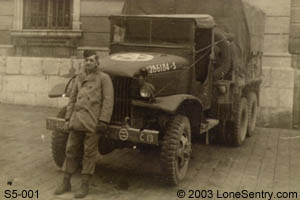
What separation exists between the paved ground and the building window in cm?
440

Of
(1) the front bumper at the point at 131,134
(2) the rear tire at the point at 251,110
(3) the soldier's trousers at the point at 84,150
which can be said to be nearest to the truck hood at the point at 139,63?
(1) the front bumper at the point at 131,134

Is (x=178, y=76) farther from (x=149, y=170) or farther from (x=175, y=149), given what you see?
(x=149, y=170)

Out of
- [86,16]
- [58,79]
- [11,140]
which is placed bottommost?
[11,140]

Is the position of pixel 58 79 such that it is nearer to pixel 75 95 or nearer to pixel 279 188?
pixel 75 95

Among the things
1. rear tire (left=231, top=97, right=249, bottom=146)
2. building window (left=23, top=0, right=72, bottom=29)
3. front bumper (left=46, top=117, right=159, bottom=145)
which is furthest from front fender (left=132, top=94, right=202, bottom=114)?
building window (left=23, top=0, right=72, bottom=29)

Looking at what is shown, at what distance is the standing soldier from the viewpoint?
5246 mm

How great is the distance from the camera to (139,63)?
19.4ft

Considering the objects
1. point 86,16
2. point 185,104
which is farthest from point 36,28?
point 185,104

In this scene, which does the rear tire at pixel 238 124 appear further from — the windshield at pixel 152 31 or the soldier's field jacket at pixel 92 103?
the soldier's field jacket at pixel 92 103

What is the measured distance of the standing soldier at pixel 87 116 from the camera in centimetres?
525

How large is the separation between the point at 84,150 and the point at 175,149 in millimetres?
1177

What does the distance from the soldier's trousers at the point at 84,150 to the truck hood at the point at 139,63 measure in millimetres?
949

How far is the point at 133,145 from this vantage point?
20.0 feet

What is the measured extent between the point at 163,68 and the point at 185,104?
2.07 ft
